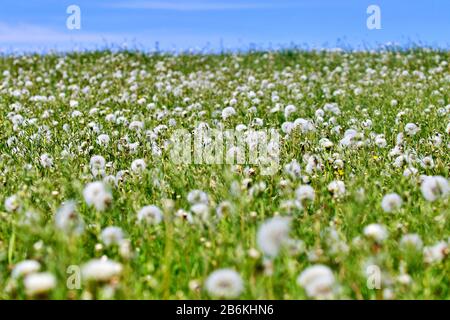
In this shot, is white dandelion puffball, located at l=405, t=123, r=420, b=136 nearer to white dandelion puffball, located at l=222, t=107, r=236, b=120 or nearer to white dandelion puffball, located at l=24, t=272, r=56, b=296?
white dandelion puffball, located at l=222, t=107, r=236, b=120

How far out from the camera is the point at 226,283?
2799mm

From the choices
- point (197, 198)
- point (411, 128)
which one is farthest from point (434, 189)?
point (411, 128)

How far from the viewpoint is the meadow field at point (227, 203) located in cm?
309

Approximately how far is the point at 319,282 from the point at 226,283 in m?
0.39

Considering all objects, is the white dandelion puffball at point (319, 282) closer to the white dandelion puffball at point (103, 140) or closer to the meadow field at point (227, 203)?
the meadow field at point (227, 203)

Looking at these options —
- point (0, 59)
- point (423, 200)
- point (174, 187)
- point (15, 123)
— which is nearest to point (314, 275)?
point (423, 200)

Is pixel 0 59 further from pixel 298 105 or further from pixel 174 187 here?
pixel 174 187

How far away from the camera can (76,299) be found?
121 inches

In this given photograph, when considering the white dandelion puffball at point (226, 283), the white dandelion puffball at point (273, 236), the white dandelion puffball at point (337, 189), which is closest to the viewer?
the white dandelion puffball at point (226, 283)

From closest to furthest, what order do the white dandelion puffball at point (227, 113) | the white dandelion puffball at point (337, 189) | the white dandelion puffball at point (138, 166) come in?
the white dandelion puffball at point (337, 189) → the white dandelion puffball at point (138, 166) → the white dandelion puffball at point (227, 113)

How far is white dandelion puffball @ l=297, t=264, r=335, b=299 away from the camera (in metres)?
2.65

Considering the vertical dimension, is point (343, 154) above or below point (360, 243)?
above

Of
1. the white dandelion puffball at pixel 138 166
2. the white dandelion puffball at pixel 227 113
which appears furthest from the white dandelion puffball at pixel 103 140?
the white dandelion puffball at pixel 227 113

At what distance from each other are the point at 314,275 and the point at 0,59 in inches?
661
